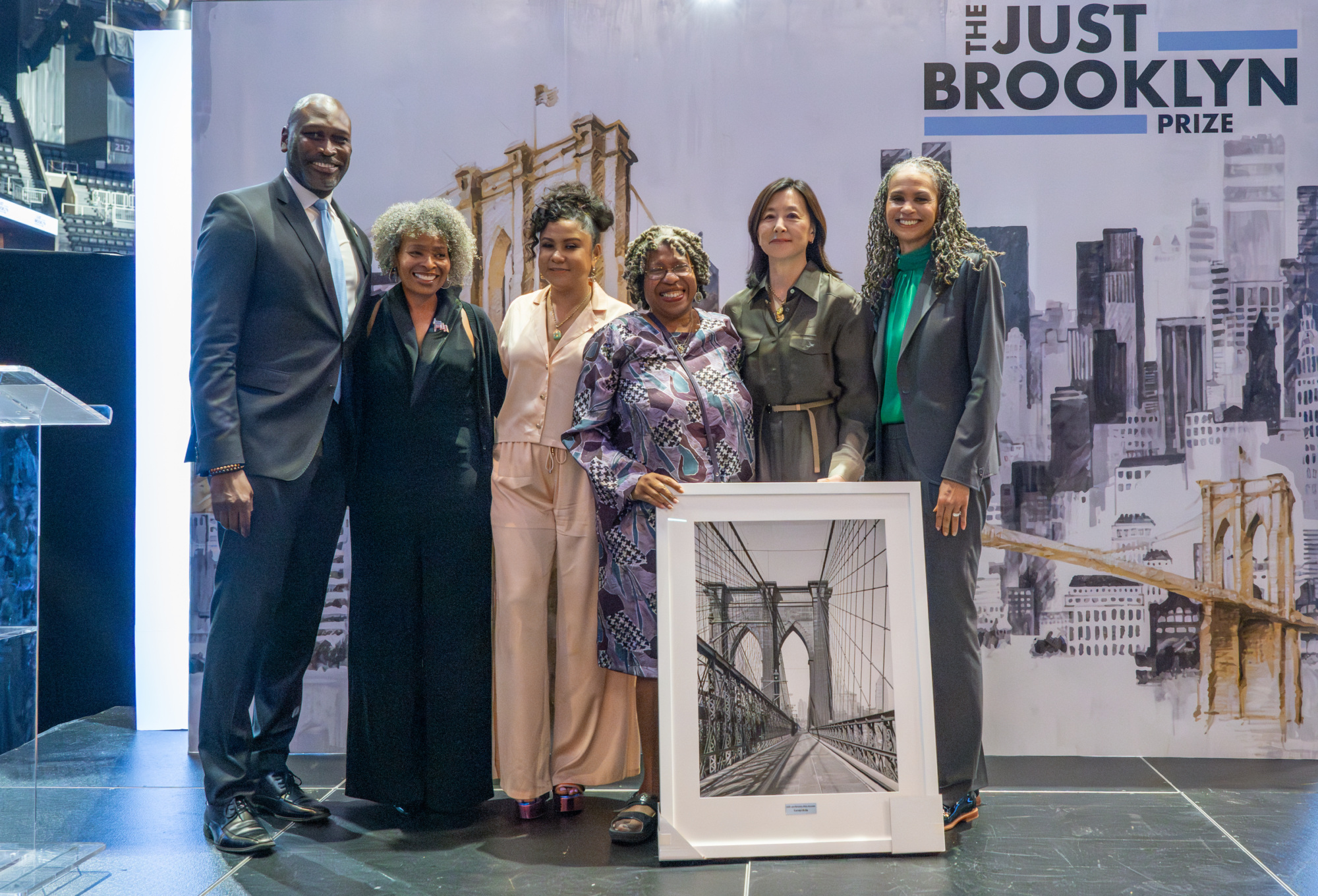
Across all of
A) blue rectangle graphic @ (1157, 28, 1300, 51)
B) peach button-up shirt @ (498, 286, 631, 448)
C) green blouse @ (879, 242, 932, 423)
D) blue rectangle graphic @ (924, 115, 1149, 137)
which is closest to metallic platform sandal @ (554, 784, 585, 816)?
peach button-up shirt @ (498, 286, 631, 448)

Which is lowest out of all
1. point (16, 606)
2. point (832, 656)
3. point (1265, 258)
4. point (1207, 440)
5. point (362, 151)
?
point (832, 656)

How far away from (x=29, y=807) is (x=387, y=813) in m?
1.01

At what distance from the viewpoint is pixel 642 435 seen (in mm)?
2938

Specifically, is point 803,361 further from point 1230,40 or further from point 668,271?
point 1230,40

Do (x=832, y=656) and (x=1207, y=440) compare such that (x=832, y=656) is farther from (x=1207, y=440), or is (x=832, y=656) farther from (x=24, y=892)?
(x=24, y=892)

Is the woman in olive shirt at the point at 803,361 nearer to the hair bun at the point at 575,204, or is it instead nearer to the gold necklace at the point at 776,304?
the gold necklace at the point at 776,304

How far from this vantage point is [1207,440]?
376 cm

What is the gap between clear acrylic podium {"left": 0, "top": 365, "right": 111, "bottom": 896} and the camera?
99.2 inches

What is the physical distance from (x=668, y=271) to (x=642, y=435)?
0.51 metres

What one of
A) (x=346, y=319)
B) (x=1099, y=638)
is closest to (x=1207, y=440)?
(x=1099, y=638)

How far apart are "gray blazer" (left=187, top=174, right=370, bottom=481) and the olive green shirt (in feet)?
4.36

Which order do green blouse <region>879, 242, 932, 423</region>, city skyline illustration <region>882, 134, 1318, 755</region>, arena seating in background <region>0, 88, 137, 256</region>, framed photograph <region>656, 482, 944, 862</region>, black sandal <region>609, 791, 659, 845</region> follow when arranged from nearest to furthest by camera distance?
framed photograph <region>656, 482, 944, 862</region>
black sandal <region>609, 791, 659, 845</region>
green blouse <region>879, 242, 932, 423</region>
city skyline illustration <region>882, 134, 1318, 755</region>
arena seating in background <region>0, 88, 137, 256</region>

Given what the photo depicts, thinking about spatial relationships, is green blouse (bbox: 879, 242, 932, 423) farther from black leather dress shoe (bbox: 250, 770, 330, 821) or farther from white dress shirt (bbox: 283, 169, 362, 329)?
black leather dress shoe (bbox: 250, 770, 330, 821)

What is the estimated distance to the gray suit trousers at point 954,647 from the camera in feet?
9.80
